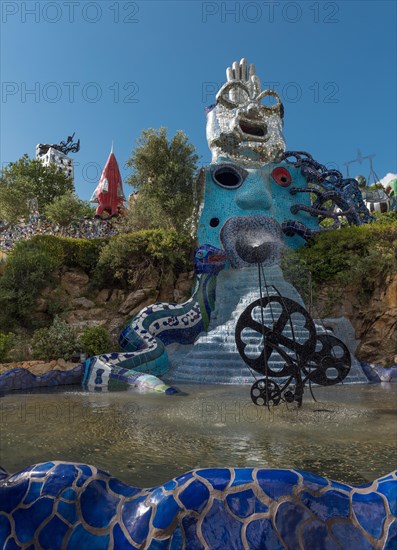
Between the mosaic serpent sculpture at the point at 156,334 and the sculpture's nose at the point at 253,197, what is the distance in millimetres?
2968

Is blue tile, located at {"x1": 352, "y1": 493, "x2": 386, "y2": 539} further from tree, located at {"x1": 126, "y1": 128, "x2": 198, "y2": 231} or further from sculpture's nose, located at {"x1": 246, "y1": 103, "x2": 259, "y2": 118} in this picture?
sculpture's nose, located at {"x1": 246, "y1": 103, "x2": 259, "y2": 118}

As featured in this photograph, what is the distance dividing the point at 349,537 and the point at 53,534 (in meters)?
1.26

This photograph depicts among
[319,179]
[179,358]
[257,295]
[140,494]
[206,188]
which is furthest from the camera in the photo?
[319,179]

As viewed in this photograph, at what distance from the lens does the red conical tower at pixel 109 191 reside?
3162 cm

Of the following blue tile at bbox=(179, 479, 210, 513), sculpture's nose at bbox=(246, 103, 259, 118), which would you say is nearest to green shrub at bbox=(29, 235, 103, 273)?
sculpture's nose at bbox=(246, 103, 259, 118)

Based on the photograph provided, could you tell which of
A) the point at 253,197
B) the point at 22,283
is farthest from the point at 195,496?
the point at 253,197

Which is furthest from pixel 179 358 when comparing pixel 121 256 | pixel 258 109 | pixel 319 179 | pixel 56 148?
pixel 56 148

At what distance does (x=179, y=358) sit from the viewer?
11688 millimetres

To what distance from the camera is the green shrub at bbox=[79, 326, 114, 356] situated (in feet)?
36.8

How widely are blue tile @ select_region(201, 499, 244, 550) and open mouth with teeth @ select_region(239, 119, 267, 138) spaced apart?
19.3 meters

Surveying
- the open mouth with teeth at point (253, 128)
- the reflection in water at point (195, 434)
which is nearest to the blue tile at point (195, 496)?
the reflection in water at point (195, 434)

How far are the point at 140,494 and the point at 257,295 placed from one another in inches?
452

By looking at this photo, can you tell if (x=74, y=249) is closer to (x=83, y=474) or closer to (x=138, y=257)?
(x=138, y=257)

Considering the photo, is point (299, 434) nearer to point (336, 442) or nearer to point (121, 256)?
point (336, 442)
